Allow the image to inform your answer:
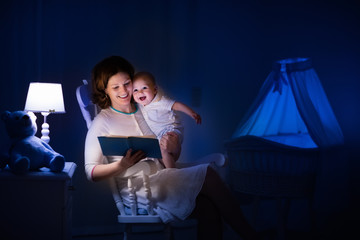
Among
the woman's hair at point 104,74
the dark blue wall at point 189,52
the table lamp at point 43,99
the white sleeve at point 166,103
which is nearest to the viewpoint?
the woman's hair at point 104,74

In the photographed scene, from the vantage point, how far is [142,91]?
2.31 meters

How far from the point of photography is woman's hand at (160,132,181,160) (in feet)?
7.59

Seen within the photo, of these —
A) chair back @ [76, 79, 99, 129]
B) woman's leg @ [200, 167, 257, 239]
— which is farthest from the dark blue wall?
woman's leg @ [200, 167, 257, 239]

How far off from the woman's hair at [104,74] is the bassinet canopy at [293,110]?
1251 mm

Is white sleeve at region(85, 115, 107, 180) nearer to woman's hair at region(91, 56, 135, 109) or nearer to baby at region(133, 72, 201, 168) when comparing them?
woman's hair at region(91, 56, 135, 109)

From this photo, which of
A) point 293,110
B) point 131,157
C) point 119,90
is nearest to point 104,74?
point 119,90

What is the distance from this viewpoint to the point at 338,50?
3.70m

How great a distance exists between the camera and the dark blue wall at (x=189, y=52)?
2.65 metres

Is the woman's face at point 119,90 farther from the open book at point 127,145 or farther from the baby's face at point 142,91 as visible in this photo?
the open book at point 127,145

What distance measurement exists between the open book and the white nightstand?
24cm

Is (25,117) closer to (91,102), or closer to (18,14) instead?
(91,102)

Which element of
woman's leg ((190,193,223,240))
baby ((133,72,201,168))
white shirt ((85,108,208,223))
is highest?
baby ((133,72,201,168))

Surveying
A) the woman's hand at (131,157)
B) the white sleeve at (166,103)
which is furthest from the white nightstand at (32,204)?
the white sleeve at (166,103)

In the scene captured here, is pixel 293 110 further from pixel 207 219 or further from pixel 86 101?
pixel 86 101
